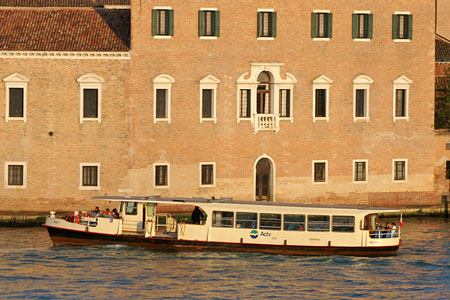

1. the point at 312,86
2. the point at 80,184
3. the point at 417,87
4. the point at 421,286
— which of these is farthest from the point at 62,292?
the point at 417,87

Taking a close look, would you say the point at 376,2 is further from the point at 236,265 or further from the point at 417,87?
the point at 236,265

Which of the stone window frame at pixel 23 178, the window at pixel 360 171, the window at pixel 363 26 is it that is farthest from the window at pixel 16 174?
the window at pixel 363 26

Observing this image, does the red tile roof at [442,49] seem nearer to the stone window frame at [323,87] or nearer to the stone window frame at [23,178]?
the stone window frame at [323,87]

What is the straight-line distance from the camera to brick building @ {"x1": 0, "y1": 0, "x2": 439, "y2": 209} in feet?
161

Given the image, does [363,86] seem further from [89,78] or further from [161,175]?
[89,78]

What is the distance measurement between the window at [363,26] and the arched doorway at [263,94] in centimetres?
408

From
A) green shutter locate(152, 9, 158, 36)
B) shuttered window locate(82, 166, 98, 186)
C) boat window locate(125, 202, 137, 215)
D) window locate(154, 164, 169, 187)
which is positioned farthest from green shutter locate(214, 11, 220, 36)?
boat window locate(125, 202, 137, 215)

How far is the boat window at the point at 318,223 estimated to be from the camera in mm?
42031

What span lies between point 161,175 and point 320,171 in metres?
6.84

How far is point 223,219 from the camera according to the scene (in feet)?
139

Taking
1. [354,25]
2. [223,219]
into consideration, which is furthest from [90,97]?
[354,25]

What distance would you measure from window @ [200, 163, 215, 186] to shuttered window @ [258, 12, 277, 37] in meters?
5.73

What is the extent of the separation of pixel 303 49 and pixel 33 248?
15174 millimetres

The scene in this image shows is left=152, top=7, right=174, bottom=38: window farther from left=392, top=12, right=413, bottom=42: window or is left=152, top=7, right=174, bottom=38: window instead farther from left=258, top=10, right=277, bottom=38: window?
left=392, top=12, right=413, bottom=42: window
